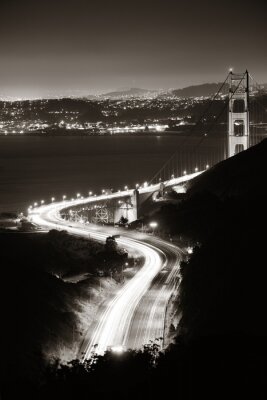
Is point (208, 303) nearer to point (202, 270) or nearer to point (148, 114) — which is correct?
point (202, 270)

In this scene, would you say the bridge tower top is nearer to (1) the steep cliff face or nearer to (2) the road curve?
(1) the steep cliff face

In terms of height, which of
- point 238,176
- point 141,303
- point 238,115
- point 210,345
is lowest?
point 141,303

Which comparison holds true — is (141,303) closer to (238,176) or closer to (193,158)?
(238,176)

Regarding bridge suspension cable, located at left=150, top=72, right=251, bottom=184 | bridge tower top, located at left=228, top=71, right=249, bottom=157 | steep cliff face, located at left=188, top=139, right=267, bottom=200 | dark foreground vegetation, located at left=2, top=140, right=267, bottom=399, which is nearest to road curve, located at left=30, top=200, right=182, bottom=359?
dark foreground vegetation, located at left=2, top=140, right=267, bottom=399

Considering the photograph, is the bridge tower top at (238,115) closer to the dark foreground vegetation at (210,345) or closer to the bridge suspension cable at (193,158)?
the dark foreground vegetation at (210,345)

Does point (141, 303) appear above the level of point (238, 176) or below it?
below

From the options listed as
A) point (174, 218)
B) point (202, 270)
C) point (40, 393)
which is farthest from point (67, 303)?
point (174, 218)

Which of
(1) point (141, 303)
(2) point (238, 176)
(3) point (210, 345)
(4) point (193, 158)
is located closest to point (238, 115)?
(2) point (238, 176)
